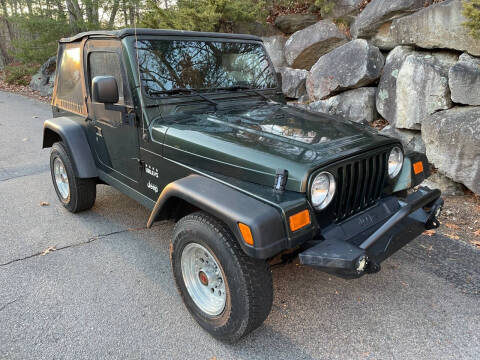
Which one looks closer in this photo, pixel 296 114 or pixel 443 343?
pixel 443 343

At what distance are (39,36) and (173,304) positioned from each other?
1576 centimetres

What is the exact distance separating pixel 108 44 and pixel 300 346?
284cm

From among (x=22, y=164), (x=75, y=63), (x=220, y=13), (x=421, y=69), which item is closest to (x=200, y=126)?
(x=75, y=63)

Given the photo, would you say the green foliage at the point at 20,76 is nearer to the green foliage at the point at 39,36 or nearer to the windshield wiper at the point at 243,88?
the green foliage at the point at 39,36

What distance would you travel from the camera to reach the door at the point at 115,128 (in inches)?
123

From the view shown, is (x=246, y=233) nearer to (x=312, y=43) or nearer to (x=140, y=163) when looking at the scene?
(x=140, y=163)

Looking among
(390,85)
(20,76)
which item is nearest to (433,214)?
(390,85)

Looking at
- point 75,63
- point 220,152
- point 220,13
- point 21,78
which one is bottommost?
point 21,78

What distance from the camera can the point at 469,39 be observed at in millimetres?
4820

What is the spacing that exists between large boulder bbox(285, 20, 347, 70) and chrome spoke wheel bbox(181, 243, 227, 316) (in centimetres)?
628

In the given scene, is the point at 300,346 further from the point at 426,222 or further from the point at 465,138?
the point at 465,138

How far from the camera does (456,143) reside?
432 cm

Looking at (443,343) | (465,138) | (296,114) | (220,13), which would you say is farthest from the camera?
(220,13)

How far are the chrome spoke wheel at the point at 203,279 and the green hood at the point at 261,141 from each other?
578 millimetres
